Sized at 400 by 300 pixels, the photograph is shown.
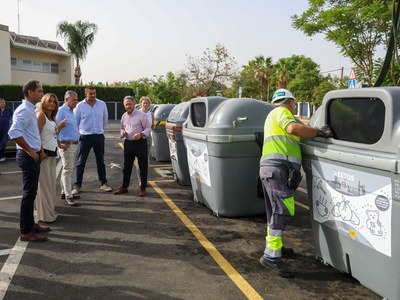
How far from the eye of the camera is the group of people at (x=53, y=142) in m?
4.62

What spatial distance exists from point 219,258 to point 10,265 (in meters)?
2.19

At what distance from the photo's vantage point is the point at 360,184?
10.3 feet

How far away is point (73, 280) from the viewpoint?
369cm

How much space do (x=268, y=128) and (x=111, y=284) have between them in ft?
7.00

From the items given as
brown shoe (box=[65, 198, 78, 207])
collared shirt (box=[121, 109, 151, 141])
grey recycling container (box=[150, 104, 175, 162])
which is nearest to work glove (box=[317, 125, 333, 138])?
collared shirt (box=[121, 109, 151, 141])

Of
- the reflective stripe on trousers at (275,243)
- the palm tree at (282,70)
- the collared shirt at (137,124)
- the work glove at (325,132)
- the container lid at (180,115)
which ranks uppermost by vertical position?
the palm tree at (282,70)

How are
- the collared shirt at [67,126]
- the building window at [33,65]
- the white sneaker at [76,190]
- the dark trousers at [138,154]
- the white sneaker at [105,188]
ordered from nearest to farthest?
the collared shirt at [67,126] → the white sneaker at [76,190] → the dark trousers at [138,154] → the white sneaker at [105,188] → the building window at [33,65]

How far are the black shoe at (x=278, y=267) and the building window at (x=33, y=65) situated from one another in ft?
119

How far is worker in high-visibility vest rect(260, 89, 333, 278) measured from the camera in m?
3.78

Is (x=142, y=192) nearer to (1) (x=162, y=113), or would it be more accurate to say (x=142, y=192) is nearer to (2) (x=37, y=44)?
(1) (x=162, y=113)

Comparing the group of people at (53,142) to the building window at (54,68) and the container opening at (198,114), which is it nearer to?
the container opening at (198,114)

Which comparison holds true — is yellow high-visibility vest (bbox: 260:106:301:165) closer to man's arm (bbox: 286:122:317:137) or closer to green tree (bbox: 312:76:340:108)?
man's arm (bbox: 286:122:317:137)

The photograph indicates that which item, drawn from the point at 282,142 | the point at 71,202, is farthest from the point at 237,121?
the point at 71,202

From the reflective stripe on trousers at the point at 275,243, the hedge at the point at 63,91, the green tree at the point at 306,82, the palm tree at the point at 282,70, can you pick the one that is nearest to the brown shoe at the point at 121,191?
the reflective stripe on trousers at the point at 275,243
